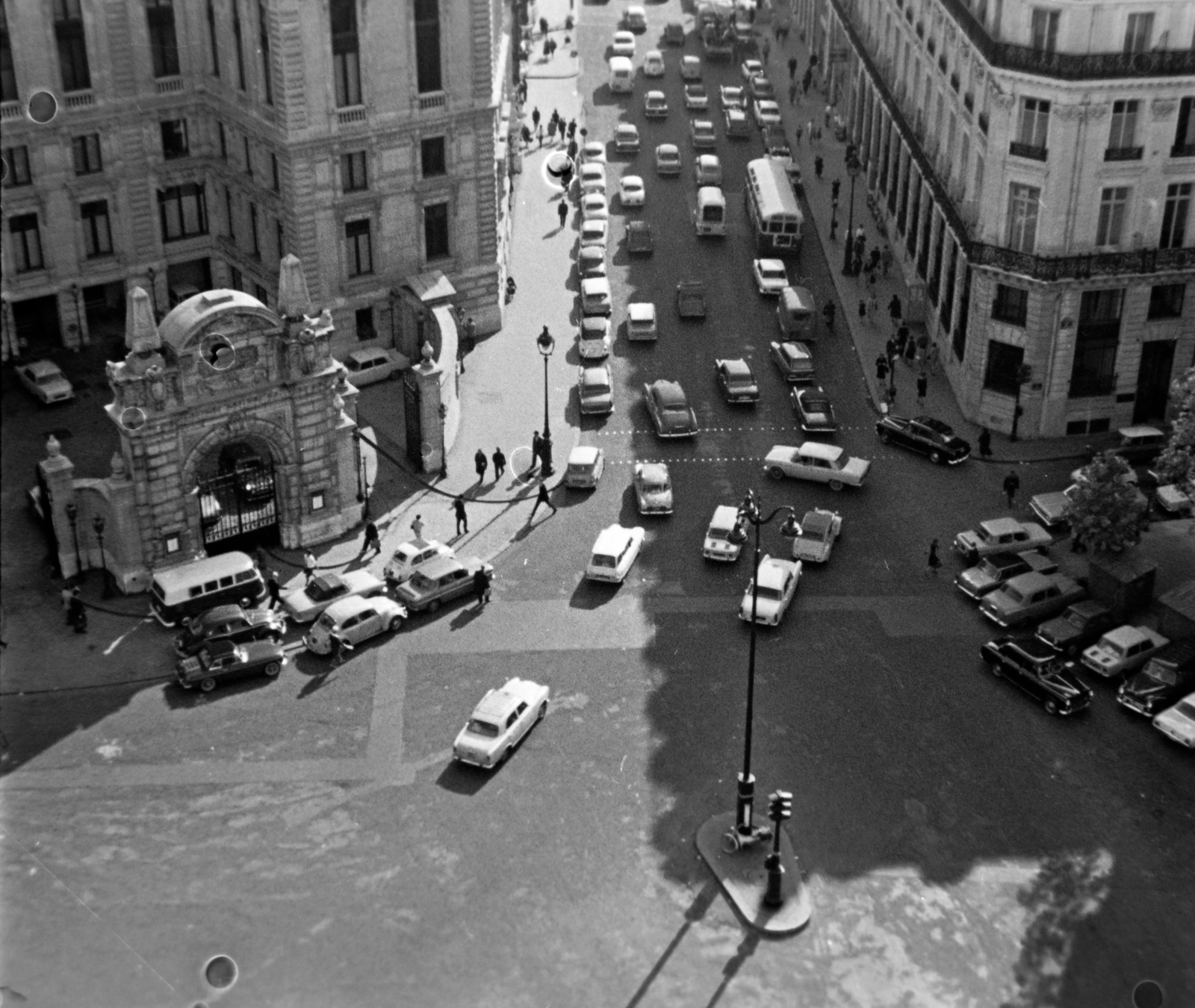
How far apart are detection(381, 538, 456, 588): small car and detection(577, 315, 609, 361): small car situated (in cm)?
2306

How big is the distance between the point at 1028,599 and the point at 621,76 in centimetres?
7898

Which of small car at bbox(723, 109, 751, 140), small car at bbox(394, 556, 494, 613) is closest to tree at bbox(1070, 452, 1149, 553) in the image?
small car at bbox(394, 556, 494, 613)

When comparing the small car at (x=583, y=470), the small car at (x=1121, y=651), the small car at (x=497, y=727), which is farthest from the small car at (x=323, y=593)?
the small car at (x=1121, y=651)

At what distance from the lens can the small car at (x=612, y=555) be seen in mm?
75812

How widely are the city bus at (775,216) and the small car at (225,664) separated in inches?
1991

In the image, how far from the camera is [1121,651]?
70.2 meters

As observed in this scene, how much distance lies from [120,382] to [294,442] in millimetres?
8500

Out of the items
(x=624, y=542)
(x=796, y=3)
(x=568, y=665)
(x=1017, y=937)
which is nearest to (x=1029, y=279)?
(x=624, y=542)

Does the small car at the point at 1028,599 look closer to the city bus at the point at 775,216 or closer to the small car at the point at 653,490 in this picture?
the small car at the point at 653,490

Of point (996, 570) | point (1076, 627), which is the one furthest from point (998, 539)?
point (1076, 627)

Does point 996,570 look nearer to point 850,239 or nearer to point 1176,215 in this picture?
point 1176,215

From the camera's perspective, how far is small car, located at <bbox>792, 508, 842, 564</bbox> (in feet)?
254

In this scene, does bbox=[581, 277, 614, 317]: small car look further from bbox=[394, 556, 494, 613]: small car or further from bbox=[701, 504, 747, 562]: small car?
bbox=[394, 556, 494, 613]: small car

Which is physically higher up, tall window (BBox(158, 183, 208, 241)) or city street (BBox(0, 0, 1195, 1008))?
tall window (BBox(158, 183, 208, 241))
